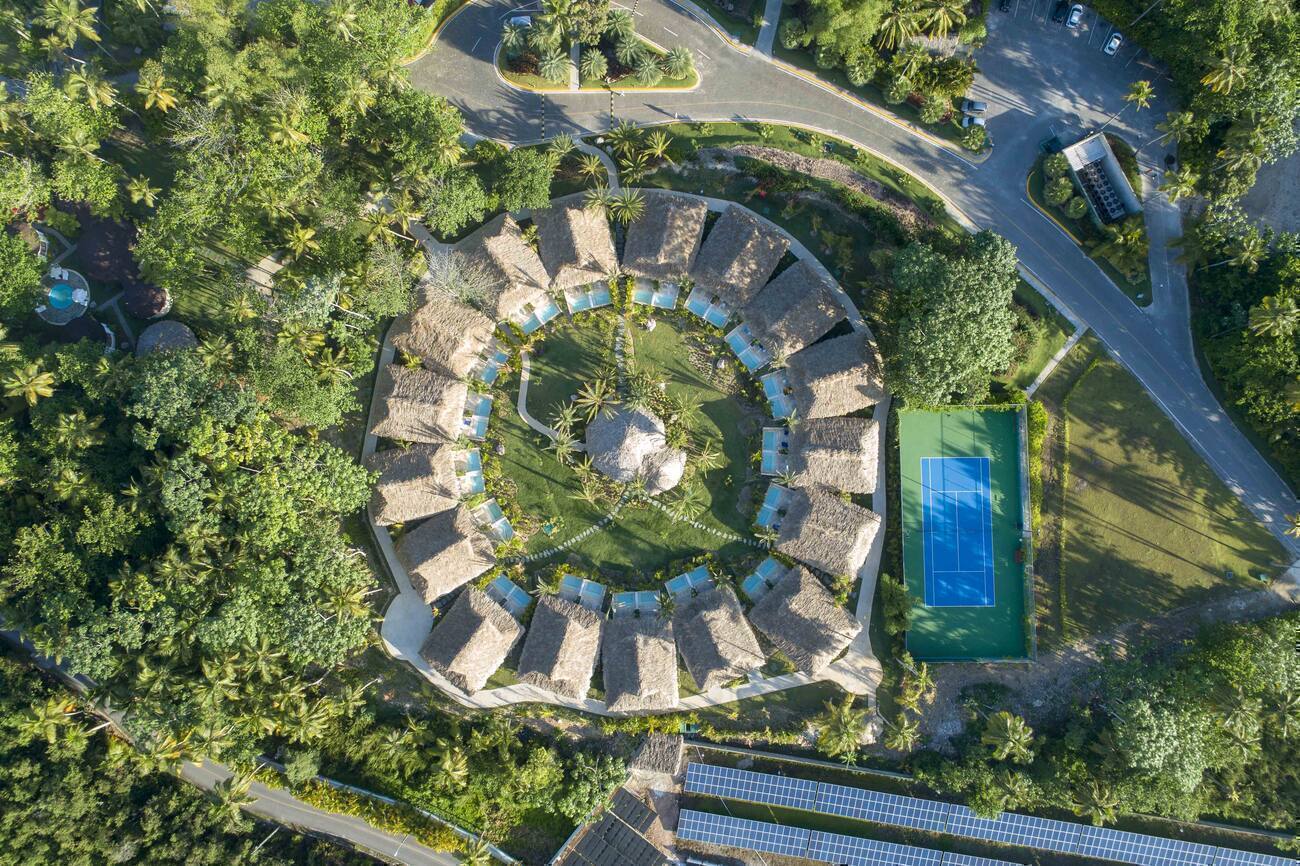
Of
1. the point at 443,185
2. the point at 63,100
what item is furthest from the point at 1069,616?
the point at 63,100

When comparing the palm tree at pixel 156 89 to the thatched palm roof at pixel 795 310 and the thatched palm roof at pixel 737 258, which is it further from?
the thatched palm roof at pixel 795 310

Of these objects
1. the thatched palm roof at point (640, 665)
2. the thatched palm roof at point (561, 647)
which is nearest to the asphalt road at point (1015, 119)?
the thatched palm roof at point (561, 647)

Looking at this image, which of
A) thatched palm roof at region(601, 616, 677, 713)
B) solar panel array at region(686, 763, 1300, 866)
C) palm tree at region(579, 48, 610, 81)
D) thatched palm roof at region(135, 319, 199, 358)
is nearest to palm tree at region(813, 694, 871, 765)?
solar panel array at region(686, 763, 1300, 866)

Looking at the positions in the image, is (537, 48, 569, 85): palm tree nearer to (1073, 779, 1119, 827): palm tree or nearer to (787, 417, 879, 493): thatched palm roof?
(787, 417, 879, 493): thatched palm roof

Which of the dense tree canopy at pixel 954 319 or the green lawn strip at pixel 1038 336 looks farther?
the green lawn strip at pixel 1038 336

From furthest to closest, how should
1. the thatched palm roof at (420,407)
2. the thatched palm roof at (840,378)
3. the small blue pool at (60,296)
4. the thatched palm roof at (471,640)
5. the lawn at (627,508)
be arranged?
the lawn at (627,508)
the small blue pool at (60,296)
the thatched palm roof at (420,407)
the thatched palm roof at (840,378)
the thatched palm roof at (471,640)
